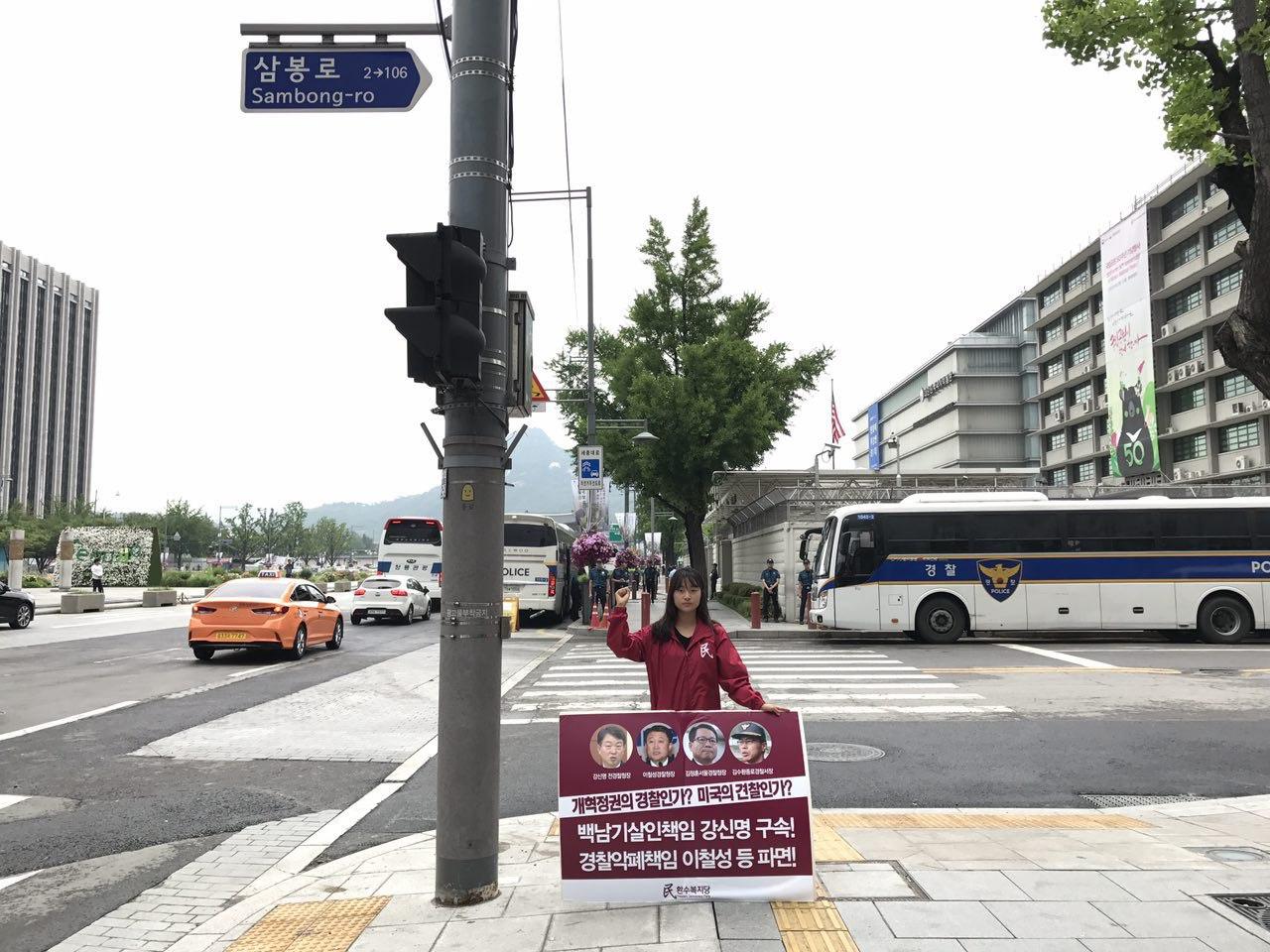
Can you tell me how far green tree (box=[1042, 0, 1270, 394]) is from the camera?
18.4ft

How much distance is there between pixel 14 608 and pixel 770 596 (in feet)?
65.9

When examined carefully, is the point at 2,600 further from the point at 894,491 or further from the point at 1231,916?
the point at 1231,916

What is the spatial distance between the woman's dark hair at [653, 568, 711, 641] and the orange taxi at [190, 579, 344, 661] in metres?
12.9

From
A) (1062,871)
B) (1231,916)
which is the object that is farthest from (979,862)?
(1231,916)

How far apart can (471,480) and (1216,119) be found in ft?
20.2

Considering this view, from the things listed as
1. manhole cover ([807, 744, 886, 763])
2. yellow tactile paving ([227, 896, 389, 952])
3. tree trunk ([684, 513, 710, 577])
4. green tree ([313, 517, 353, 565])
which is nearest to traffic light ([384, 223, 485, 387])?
yellow tactile paving ([227, 896, 389, 952])

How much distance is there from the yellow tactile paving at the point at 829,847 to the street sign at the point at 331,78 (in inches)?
205

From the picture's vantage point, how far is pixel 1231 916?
13.7 feet

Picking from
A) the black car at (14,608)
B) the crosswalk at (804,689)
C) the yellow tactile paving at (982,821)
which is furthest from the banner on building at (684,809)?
the black car at (14,608)

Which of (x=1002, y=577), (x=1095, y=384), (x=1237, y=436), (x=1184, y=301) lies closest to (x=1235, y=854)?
(x=1002, y=577)

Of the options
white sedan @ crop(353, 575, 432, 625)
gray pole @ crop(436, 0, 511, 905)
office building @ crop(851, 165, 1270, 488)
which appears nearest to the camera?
gray pole @ crop(436, 0, 511, 905)

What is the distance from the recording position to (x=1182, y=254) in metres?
53.5

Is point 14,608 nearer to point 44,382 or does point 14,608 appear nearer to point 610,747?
point 610,747

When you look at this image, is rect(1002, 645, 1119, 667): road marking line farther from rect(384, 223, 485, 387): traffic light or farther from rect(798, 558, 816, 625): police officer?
rect(384, 223, 485, 387): traffic light
